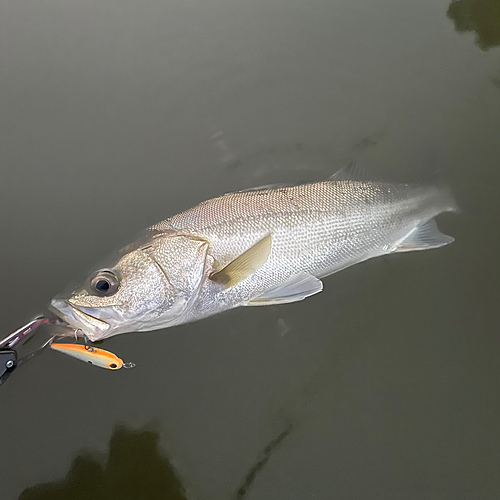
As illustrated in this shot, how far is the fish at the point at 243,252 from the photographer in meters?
1.66

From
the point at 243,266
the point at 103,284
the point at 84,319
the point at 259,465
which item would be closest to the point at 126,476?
the point at 259,465

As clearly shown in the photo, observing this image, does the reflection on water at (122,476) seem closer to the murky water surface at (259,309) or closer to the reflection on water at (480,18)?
the murky water surface at (259,309)

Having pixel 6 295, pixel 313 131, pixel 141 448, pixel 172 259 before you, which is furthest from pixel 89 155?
pixel 141 448

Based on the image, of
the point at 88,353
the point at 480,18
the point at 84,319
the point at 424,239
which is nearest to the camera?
the point at 84,319

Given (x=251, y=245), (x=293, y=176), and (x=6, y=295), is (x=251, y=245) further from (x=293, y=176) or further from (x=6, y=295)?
(x=6, y=295)

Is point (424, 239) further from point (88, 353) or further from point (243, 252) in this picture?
point (88, 353)

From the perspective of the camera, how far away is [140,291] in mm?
1678

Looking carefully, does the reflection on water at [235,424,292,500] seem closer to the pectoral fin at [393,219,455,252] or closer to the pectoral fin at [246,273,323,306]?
the pectoral fin at [246,273,323,306]

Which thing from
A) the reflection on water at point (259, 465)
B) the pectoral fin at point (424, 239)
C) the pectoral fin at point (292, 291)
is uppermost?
the pectoral fin at point (292, 291)

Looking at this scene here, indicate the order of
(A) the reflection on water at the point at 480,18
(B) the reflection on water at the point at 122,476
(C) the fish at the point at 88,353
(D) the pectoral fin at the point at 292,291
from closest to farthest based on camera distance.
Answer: (C) the fish at the point at 88,353 < (D) the pectoral fin at the point at 292,291 < (B) the reflection on water at the point at 122,476 < (A) the reflection on water at the point at 480,18

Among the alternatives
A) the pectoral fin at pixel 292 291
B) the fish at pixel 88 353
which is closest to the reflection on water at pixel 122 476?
the fish at pixel 88 353

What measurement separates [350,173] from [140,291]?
133 centimetres

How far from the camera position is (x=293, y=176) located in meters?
2.51

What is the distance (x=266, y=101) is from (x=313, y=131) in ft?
1.34
